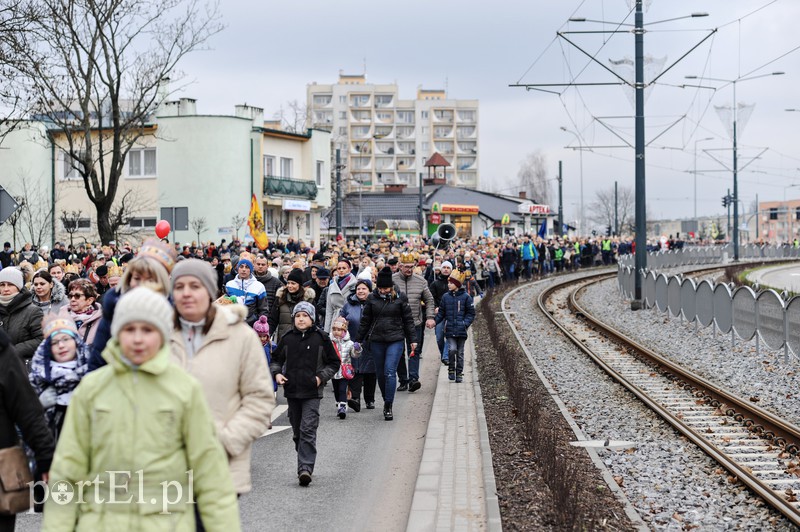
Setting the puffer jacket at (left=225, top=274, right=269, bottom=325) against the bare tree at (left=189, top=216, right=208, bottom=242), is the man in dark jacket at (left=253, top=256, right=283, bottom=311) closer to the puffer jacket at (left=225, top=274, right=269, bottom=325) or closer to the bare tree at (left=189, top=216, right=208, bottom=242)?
the puffer jacket at (left=225, top=274, right=269, bottom=325)

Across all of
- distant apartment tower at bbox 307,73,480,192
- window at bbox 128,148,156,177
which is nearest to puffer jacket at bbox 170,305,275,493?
window at bbox 128,148,156,177

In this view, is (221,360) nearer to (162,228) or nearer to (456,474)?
(456,474)

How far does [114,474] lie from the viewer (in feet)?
14.1

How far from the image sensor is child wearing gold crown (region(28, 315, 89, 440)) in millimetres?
6969

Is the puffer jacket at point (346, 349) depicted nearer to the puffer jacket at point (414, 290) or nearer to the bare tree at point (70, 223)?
the puffer jacket at point (414, 290)

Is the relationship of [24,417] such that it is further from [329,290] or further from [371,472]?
[329,290]

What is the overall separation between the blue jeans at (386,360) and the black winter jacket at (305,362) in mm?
3609

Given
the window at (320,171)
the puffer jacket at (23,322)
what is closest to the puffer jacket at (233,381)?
the puffer jacket at (23,322)

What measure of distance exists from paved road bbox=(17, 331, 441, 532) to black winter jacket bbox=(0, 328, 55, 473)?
9.53 feet

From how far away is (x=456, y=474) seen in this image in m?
9.51

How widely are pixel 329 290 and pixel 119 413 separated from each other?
1068 cm

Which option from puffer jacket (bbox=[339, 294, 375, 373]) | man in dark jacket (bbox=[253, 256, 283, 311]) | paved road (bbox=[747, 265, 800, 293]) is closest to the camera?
puffer jacket (bbox=[339, 294, 375, 373])

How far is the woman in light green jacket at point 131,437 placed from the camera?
4.25 metres

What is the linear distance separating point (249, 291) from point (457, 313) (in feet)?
13.3
